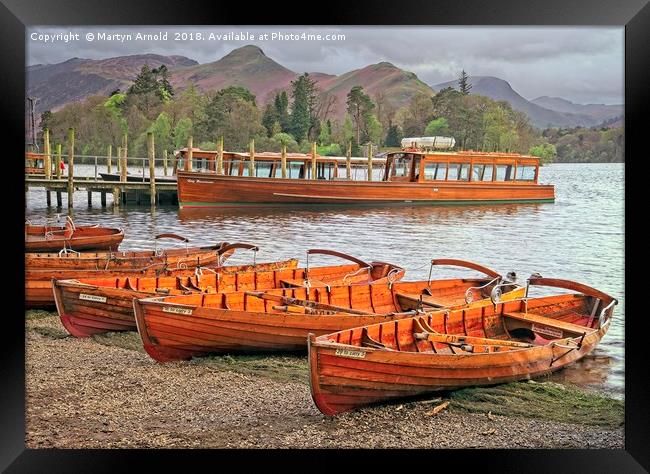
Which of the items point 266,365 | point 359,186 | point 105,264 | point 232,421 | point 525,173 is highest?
point 525,173

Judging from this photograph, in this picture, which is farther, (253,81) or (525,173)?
(525,173)

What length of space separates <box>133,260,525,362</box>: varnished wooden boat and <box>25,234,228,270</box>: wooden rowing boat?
6.96ft

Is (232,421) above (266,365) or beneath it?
beneath

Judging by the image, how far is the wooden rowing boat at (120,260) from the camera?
8.84 metres

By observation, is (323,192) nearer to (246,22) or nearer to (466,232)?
(466,232)

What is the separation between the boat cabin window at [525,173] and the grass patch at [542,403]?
5439 millimetres

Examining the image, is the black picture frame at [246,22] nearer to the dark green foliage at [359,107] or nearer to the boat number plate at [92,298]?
the boat number plate at [92,298]

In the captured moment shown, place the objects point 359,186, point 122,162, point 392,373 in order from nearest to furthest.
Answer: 1. point 392,373
2. point 122,162
3. point 359,186

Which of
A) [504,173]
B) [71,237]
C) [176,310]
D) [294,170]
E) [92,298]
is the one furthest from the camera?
[294,170]

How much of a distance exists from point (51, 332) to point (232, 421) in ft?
9.63

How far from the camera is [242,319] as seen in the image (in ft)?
21.5

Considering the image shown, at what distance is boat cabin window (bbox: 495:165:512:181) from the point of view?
12156mm

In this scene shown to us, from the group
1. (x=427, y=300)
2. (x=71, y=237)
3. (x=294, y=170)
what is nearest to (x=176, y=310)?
(x=427, y=300)
